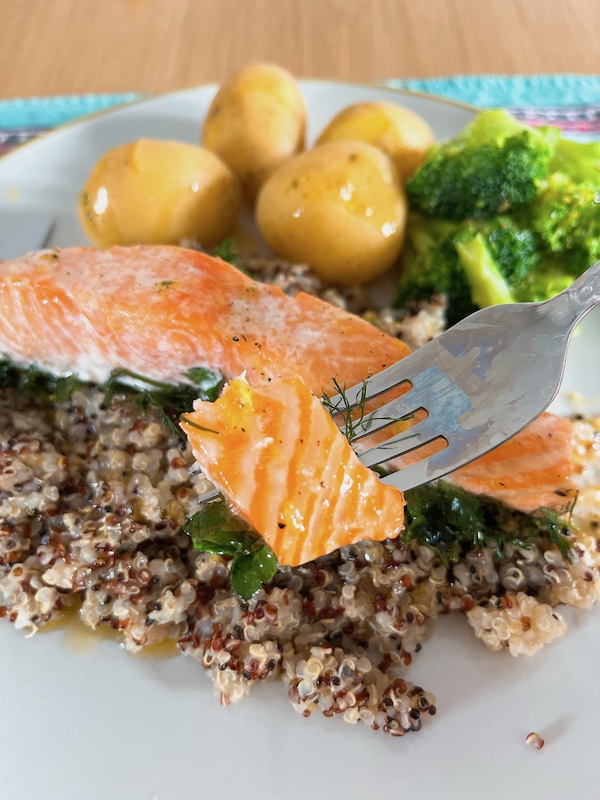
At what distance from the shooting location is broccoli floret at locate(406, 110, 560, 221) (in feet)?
7.44

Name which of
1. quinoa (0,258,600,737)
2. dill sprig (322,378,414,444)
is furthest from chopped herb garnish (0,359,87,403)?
dill sprig (322,378,414,444)

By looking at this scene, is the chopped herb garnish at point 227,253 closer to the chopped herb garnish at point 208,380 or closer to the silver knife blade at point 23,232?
the chopped herb garnish at point 208,380

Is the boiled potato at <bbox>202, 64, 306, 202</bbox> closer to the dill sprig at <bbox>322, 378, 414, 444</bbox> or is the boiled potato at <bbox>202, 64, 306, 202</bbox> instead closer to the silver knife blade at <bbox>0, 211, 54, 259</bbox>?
the silver knife blade at <bbox>0, 211, 54, 259</bbox>

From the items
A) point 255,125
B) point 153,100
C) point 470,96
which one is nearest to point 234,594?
point 255,125

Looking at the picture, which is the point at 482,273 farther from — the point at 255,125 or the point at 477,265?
the point at 255,125

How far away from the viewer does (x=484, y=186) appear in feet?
7.48

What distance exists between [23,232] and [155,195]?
0.67 m

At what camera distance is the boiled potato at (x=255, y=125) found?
257 centimetres

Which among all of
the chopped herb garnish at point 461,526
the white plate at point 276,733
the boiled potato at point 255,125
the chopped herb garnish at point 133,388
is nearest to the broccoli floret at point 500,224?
the boiled potato at point 255,125

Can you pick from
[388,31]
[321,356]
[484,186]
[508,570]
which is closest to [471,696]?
[508,570]

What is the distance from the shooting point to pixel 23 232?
8.56ft

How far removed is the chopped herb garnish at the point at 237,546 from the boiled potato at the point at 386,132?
5.42 ft

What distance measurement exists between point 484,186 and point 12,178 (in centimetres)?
200

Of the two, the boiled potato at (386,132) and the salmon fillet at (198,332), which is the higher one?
the boiled potato at (386,132)
